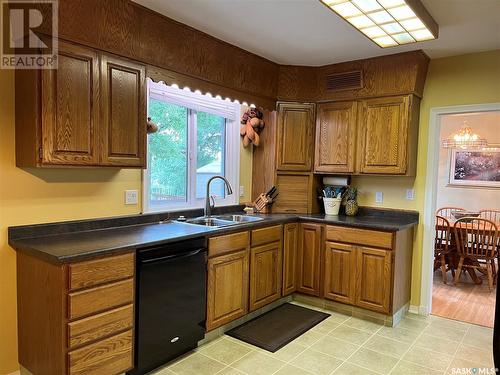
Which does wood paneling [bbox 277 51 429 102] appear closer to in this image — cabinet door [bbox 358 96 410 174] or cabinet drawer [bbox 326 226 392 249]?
cabinet door [bbox 358 96 410 174]

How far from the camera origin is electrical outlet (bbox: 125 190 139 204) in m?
2.89

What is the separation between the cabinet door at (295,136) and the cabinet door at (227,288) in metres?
1.28

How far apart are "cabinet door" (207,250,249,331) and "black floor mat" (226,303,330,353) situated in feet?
0.51

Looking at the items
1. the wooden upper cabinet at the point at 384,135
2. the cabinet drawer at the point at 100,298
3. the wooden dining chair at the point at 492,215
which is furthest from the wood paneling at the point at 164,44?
the wooden dining chair at the point at 492,215

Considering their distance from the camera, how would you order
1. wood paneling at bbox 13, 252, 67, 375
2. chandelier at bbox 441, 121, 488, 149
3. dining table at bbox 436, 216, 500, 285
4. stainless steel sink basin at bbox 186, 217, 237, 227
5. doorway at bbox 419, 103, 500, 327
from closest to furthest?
wood paneling at bbox 13, 252, 67, 375, stainless steel sink basin at bbox 186, 217, 237, 227, doorway at bbox 419, 103, 500, 327, dining table at bbox 436, 216, 500, 285, chandelier at bbox 441, 121, 488, 149

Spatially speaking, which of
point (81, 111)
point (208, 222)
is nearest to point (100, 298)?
point (81, 111)

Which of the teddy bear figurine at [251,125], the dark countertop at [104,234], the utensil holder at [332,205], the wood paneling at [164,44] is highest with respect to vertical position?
the wood paneling at [164,44]

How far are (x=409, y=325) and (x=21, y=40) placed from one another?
3729 mm

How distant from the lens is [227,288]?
3.03 meters

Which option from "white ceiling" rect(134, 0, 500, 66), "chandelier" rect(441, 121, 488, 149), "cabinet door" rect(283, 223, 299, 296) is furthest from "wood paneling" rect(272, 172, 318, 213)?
"chandelier" rect(441, 121, 488, 149)

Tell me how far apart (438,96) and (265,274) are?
2.38 metres

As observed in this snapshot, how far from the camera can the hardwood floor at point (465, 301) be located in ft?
11.7

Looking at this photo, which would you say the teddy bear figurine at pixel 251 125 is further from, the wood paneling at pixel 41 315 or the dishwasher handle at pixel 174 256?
the wood paneling at pixel 41 315

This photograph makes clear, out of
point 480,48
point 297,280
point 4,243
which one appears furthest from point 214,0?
point 297,280
